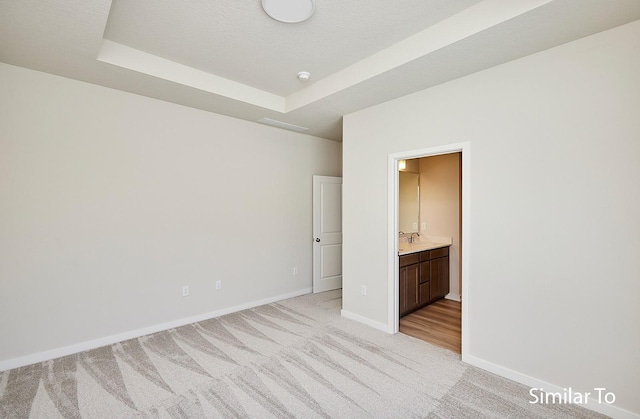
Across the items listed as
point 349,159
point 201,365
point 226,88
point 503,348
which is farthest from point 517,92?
point 201,365

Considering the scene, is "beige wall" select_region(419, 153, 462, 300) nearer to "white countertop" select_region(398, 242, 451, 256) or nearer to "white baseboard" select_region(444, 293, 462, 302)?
"white baseboard" select_region(444, 293, 462, 302)

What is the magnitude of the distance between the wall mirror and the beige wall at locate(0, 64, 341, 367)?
75.6 inches

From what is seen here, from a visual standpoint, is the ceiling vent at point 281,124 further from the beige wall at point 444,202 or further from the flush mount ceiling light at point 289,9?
the beige wall at point 444,202

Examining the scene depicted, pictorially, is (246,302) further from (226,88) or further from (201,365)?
(226,88)

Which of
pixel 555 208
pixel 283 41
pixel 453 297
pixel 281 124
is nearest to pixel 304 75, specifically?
pixel 283 41

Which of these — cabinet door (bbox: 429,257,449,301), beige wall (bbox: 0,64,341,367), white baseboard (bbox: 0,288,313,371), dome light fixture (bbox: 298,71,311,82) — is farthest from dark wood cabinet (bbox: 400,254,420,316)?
dome light fixture (bbox: 298,71,311,82)

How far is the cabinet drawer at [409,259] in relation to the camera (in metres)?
3.58

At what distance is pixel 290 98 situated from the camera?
366cm

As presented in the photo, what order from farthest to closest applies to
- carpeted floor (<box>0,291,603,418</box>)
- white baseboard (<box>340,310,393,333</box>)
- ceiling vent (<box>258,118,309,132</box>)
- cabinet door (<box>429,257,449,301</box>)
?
cabinet door (<box>429,257,449,301</box>) < ceiling vent (<box>258,118,309,132</box>) < white baseboard (<box>340,310,393,333</box>) < carpeted floor (<box>0,291,603,418</box>)

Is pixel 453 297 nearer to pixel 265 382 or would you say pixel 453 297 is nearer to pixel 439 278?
pixel 439 278

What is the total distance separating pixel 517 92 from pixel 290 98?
94.2 inches

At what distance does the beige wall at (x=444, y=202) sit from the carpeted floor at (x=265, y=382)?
187cm

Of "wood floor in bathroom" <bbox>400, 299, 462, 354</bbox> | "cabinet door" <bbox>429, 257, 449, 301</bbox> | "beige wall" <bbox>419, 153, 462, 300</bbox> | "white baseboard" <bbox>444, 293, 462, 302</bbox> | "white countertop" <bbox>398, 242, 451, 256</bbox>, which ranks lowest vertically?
"wood floor in bathroom" <bbox>400, 299, 462, 354</bbox>

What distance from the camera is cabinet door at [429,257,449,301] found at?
13.8 feet
